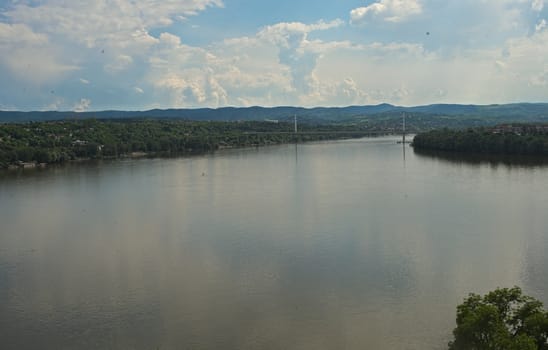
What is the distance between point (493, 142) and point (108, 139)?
64.6 feet

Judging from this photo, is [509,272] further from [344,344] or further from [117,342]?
[117,342]

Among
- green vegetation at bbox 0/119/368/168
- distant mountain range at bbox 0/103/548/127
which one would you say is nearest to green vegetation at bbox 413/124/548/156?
green vegetation at bbox 0/119/368/168

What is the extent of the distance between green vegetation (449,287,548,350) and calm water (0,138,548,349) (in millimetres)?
922

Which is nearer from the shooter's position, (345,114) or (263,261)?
(263,261)

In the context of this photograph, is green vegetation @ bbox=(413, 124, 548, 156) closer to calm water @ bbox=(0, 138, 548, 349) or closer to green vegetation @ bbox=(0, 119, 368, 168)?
calm water @ bbox=(0, 138, 548, 349)

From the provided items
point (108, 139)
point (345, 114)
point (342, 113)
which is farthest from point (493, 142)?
point (342, 113)

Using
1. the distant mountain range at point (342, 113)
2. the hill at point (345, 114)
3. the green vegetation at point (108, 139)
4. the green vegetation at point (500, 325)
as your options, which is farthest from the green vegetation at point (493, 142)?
the distant mountain range at point (342, 113)

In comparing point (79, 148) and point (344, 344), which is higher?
point (79, 148)

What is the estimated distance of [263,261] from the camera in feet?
23.5

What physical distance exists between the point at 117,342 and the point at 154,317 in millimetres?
584

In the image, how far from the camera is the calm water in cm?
514

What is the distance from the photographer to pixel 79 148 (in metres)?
24.9

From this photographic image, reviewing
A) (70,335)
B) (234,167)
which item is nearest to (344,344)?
(70,335)

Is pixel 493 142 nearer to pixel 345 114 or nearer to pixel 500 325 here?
pixel 500 325
